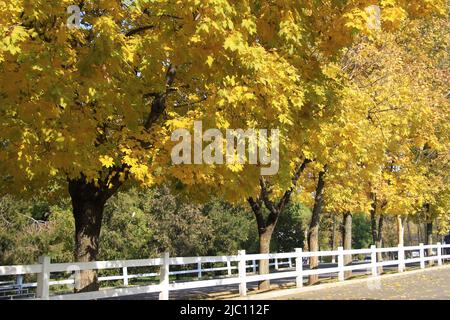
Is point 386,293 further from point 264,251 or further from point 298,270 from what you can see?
point 264,251

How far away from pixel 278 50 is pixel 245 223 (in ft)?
128

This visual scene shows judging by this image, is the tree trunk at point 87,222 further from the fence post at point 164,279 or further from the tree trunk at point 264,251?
the tree trunk at point 264,251

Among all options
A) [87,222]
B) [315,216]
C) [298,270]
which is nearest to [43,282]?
[87,222]

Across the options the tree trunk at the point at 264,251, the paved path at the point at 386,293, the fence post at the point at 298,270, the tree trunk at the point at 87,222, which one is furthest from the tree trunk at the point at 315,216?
the tree trunk at the point at 87,222

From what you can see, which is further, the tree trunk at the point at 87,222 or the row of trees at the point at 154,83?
the tree trunk at the point at 87,222

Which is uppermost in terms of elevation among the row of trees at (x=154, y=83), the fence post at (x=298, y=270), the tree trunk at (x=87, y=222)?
the row of trees at (x=154, y=83)

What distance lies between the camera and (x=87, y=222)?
1384 centimetres

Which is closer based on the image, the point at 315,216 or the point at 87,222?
the point at 87,222

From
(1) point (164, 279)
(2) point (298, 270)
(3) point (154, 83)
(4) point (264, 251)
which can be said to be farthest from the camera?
(4) point (264, 251)

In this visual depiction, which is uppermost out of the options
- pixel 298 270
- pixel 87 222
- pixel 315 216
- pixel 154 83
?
pixel 154 83

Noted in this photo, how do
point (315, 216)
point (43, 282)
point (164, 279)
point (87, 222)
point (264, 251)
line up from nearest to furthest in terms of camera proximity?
point (43, 282)
point (164, 279)
point (87, 222)
point (264, 251)
point (315, 216)

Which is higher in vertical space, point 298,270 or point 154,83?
point 154,83

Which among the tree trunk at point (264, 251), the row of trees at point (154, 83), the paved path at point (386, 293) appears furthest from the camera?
A: the tree trunk at point (264, 251)

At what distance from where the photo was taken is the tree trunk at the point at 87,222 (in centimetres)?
1364
